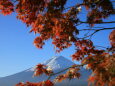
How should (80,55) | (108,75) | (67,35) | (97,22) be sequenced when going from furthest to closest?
(80,55), (97,22), (67,35), (108,75)

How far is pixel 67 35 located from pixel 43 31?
70 cm

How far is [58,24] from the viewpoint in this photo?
22.9 feet

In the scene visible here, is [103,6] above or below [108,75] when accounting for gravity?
above

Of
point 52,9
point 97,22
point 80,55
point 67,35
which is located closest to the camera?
point 52,9

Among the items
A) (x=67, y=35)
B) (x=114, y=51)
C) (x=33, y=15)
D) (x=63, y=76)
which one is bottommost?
(x=63, y=76)

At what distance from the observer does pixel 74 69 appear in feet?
26.0

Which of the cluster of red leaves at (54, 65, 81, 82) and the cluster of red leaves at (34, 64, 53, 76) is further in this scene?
the cluster of red leaves at (34, 64, 53, 76)

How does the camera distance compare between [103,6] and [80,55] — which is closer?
[103,6]

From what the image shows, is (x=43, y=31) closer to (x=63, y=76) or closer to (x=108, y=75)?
(x=63, y=76)

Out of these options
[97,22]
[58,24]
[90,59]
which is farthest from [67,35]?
[97,22]

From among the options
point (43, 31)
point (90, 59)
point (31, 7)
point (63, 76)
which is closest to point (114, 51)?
point (90, 59)

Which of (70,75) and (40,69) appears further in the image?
(40,69)

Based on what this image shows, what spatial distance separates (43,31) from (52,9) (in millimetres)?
913

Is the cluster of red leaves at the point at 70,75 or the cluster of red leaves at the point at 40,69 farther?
the cluster of red leaves at the point at 40,69
